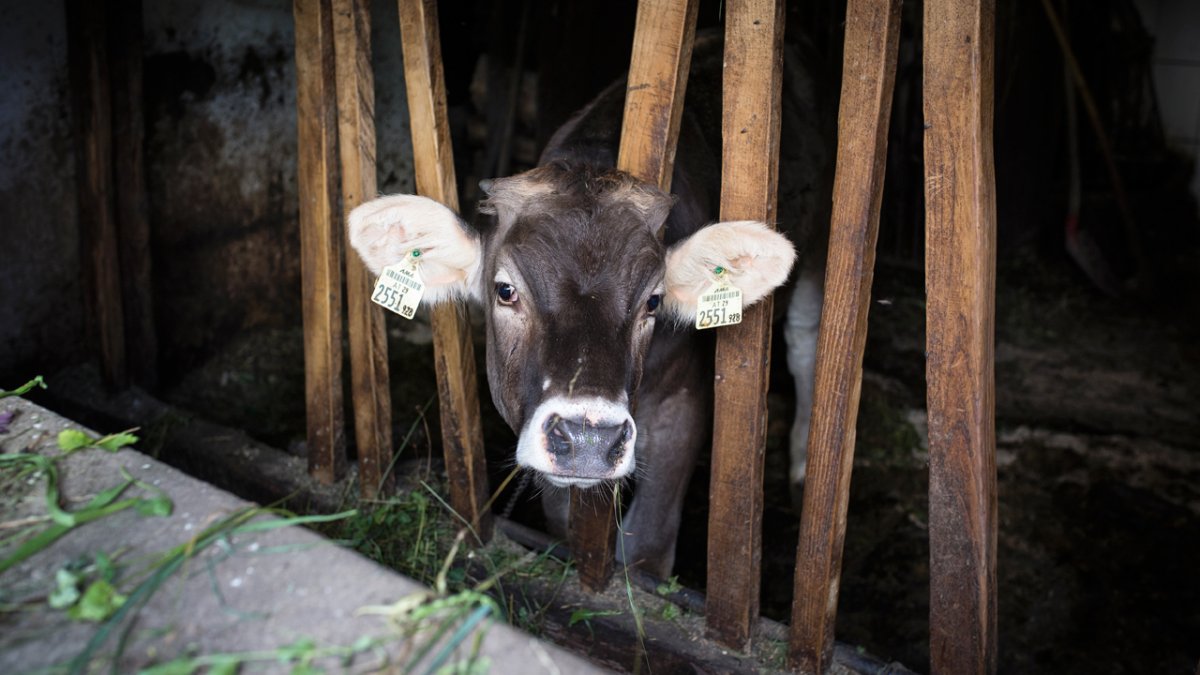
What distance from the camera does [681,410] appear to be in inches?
156

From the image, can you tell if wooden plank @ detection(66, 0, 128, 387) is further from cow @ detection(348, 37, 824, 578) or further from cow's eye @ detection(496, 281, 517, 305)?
cow's eye @ detection(496, 281, 517, 305)

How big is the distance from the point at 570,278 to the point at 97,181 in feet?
8.98

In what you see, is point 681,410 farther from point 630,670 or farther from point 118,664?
point 118,664

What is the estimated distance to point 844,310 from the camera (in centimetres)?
271

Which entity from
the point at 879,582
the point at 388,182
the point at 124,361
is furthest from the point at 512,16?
the point at 879,582

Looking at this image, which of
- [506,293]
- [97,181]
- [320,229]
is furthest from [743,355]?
[97,181]

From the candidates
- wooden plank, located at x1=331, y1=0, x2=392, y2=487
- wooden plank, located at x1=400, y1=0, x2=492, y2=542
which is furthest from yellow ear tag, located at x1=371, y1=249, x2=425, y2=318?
wooden plank, located at x1=331, y1=0, x2=392, y2=487

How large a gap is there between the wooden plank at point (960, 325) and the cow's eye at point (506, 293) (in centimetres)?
123

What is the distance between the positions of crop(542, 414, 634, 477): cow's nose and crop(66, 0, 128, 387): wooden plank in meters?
2.95

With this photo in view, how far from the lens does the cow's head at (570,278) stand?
272 centimetres

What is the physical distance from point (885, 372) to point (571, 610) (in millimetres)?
3313

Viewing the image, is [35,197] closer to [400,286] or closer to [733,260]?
[400,286]

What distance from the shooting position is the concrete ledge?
1670mm

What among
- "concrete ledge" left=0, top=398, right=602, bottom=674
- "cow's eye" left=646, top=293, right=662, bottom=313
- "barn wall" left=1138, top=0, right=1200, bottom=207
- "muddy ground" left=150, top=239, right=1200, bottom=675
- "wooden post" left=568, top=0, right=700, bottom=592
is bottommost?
→ "muddy ground" left=150, top=239, right=1200, bottom=675
